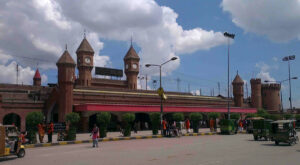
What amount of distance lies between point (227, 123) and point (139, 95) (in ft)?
73.4

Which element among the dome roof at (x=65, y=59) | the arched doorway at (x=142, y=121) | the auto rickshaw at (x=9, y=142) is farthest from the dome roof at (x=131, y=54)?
the auto rickshaw at (x=9, y=142)

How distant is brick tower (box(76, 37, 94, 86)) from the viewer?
59312 millimetres

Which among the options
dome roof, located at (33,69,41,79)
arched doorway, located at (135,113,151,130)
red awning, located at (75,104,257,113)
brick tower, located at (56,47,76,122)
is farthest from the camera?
dome roof, located at (33,69,41,79)

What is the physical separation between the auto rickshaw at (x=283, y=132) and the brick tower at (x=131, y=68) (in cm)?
4693

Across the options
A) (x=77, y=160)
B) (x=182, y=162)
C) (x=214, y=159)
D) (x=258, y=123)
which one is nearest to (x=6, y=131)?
(x=77, y=160)

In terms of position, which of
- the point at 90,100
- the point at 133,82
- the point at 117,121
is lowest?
the point at 117,121

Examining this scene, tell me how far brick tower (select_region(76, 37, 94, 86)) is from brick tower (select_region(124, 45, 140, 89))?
7982mm

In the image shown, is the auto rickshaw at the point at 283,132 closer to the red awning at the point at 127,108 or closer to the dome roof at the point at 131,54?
the red awning at the point at 127,108

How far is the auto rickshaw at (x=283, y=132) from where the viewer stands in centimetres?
1823

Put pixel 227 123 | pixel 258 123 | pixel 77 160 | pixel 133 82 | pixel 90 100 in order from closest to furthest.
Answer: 1. pixel 77 160
2. pixel 258 123
3. pixel 227 123
4. pixel 90 100
5. pixel 133 82

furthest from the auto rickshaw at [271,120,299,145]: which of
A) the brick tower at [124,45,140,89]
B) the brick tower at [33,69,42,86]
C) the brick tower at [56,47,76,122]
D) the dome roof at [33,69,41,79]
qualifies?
the dome roof at [33,69,41,79]

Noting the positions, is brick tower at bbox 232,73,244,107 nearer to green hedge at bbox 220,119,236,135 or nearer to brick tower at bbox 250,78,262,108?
brick tower at bbox 250,78,262,108

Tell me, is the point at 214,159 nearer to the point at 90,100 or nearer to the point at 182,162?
the point at 182,162

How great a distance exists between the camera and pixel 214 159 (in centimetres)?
1226
